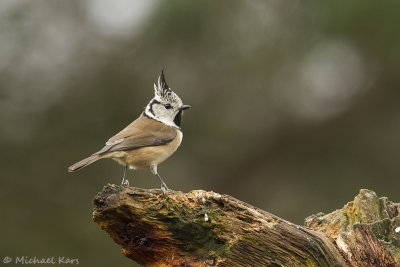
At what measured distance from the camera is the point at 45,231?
400 inches

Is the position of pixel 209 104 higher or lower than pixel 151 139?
higher

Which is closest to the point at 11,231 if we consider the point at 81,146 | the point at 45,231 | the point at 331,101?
the point at 45,231

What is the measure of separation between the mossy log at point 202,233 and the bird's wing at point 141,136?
4.48 feet

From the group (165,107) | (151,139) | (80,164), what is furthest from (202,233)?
(165,107)

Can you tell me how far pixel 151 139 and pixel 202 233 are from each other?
191 centimetres

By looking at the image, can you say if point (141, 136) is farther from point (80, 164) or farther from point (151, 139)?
point (80, 164)

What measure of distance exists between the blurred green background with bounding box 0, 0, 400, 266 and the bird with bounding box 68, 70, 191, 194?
140 inches

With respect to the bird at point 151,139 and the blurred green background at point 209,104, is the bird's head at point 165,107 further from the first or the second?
the blurred green background at point 209,104

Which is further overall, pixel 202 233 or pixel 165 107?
pixel 165 107

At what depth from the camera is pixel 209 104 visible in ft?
37.9

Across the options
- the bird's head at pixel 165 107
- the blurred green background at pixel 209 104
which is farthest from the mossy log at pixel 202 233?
the blurred green background at pixel 209 104

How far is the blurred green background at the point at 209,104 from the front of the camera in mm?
10344

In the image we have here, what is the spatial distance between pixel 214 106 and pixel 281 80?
130 centimetres

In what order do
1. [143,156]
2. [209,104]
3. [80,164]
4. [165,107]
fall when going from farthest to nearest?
[209,104] → [165,107] → [143,156] → [80,164]
